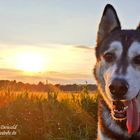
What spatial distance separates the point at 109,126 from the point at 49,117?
195 inches

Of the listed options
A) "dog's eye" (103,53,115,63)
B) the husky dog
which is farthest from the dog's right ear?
"dog's eye" (103,53,115,63)

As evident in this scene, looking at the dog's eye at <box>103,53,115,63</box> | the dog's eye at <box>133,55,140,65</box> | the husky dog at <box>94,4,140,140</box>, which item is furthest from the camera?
the dog's eye at <box>103,53,115,63</box>

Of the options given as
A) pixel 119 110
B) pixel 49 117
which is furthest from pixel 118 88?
pixel 49 117

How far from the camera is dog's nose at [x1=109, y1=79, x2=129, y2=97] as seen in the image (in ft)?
30.4

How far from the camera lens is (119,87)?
9312 mm

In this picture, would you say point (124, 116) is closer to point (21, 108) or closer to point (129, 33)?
point (129, 33)

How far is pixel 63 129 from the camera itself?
1431cm

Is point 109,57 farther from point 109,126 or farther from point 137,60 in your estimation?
point 109,126

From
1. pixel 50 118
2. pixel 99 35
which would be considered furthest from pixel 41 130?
pixel 99 35

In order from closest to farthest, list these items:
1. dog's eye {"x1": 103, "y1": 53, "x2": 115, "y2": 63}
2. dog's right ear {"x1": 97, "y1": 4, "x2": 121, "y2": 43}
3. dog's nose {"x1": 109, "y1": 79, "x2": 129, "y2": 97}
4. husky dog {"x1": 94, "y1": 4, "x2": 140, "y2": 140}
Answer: dog's nose {"x1": 109, "y1": 79, "x2": 129, "y2": 97}, husky dog {"x1": 94, "y1": 4, "x2": 140, "y2": 140}, dog's eye {"x1": 103, "y1": 53, "x2": 115, "y2": 63}, dog's right ear {"x1": 97, "y1": 4, "x2": 121, "y2": 43}

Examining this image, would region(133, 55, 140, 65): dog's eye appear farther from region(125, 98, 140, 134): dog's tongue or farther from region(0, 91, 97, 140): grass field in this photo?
region(0, 91, 97, 140): grass field

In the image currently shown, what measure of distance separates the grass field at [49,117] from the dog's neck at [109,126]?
3.68 meters

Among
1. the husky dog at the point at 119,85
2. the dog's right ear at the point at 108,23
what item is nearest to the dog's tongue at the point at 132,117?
the husky dog at the point at 119,85

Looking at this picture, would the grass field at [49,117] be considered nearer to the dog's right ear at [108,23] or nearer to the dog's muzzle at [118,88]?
the dog's right ear at [108,23]
